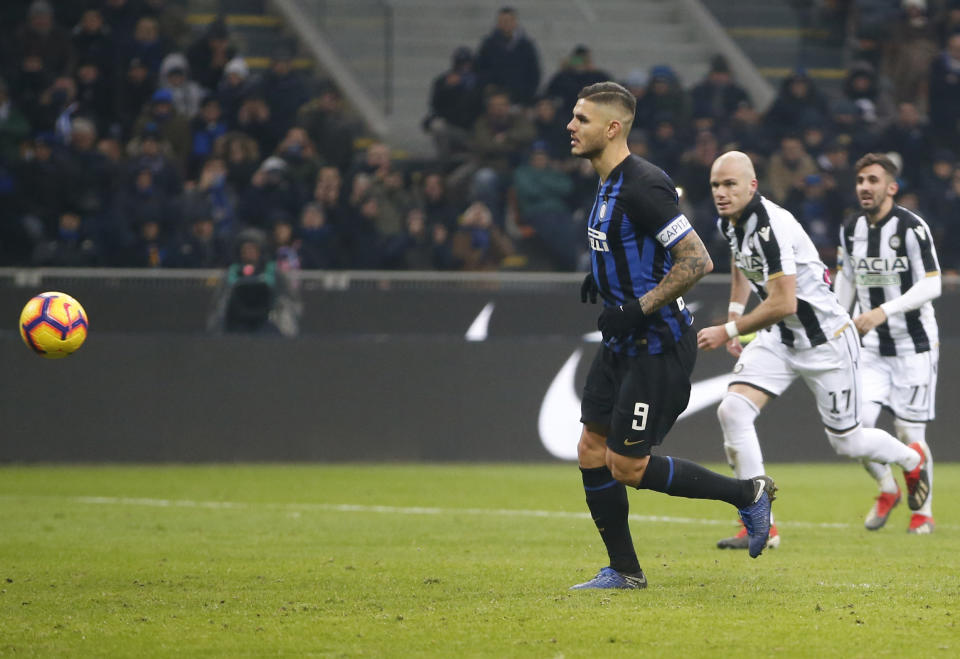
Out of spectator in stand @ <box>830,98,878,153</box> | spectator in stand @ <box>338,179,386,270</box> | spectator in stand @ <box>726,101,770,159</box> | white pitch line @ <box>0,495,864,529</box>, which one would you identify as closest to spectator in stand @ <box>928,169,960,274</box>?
spectator in stand @ <box>830,98,878,153</box>

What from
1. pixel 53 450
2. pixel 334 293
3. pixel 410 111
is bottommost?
pixel 53 450

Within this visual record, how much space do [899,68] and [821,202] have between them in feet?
15.6

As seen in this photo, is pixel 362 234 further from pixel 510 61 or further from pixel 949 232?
pixel 949 232

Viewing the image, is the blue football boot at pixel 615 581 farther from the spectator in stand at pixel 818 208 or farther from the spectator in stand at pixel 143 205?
the spectator in stand at pixel 818 208

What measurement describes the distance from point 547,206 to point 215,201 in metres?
3.87

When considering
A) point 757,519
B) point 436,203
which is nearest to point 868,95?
point 436,203

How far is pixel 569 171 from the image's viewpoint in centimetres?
1883

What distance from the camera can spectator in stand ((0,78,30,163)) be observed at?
1792 cm

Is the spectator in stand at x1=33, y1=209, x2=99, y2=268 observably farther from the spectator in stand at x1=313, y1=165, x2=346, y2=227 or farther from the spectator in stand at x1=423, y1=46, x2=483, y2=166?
the spectator in stand at x1=423, y1=46, x2=483, y2=166

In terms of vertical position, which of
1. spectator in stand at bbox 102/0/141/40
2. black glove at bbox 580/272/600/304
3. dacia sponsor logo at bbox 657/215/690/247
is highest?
spectator in stand at bbox 102/0/141/40

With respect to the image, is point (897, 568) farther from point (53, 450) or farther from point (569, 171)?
point (569, 171)

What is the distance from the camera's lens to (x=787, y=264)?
26.7 feet

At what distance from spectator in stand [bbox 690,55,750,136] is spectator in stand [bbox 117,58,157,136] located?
22.9 feet

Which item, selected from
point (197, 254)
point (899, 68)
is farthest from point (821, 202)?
point (197, 254)
